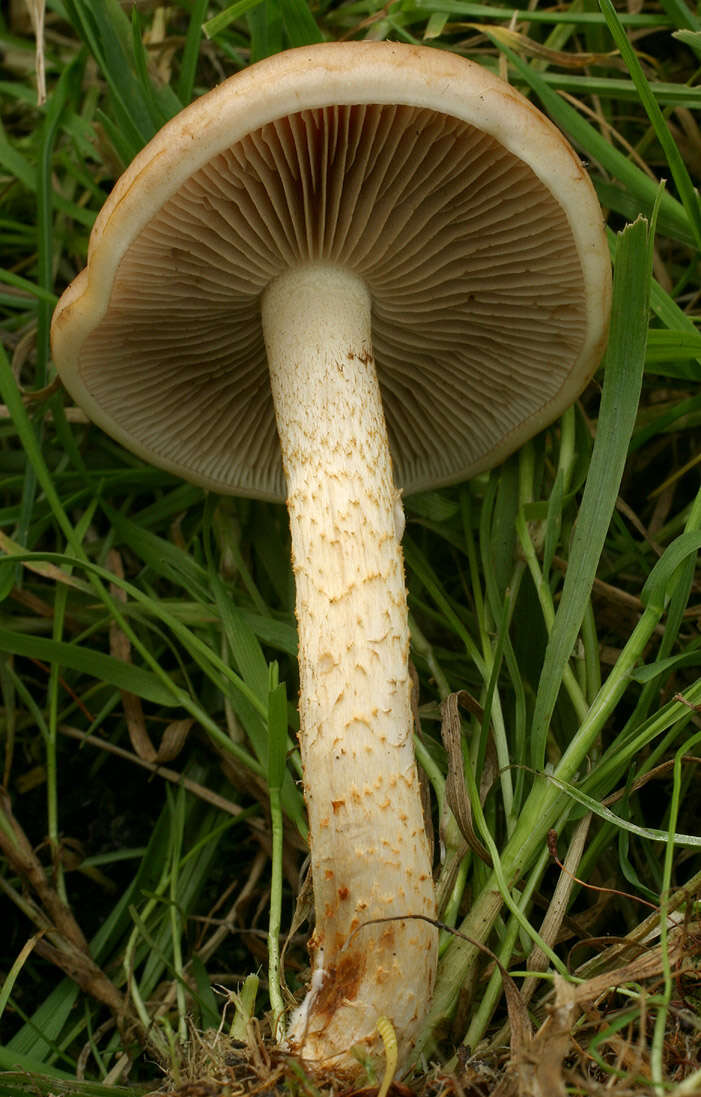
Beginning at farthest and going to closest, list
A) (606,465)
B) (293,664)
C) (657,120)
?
(293,664)
(657,120)
(606,465)

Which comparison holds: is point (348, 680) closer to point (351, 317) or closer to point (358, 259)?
point (351, 317)

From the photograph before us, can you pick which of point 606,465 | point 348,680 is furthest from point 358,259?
point 348,680

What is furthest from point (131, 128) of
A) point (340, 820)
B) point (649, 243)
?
point (340, 820)

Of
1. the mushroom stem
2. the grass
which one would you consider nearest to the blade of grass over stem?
the grass

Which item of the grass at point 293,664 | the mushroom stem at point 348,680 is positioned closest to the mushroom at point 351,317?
the mushroom stem at point 348,680

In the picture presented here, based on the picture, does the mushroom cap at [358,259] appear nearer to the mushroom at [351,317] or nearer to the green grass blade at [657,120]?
the mushroom at [351,317]

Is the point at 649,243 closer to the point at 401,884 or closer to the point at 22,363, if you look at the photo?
the point at 401,884
